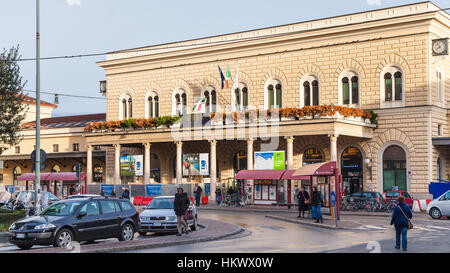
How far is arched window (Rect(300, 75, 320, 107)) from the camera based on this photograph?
51.0 m

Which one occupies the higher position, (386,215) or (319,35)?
(319,35)

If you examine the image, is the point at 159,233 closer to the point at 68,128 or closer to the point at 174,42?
the point at 174,42

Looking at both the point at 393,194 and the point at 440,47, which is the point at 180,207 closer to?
the point at 393,194

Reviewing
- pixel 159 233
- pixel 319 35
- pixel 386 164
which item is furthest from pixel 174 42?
A: pixel 159 233

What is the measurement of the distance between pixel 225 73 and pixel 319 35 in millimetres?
9161

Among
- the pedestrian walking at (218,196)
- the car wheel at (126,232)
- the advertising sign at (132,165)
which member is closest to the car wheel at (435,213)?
the pedestrian walking at (218,196)

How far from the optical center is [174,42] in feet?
192

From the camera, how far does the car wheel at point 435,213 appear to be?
35469 millimetres

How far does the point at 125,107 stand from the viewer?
202 feet

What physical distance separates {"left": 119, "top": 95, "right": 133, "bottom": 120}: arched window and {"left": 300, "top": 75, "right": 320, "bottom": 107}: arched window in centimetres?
1754

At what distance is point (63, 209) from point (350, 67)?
31706mm

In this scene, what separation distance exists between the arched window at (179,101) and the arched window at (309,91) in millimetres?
11308

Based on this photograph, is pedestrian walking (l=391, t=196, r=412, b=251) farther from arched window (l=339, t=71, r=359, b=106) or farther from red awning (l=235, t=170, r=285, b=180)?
arched window (l=339, t=71, r=359, b=106)

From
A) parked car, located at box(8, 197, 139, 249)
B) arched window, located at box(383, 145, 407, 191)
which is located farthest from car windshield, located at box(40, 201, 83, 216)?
arched window, located at box(383, 145, 407, 191)
